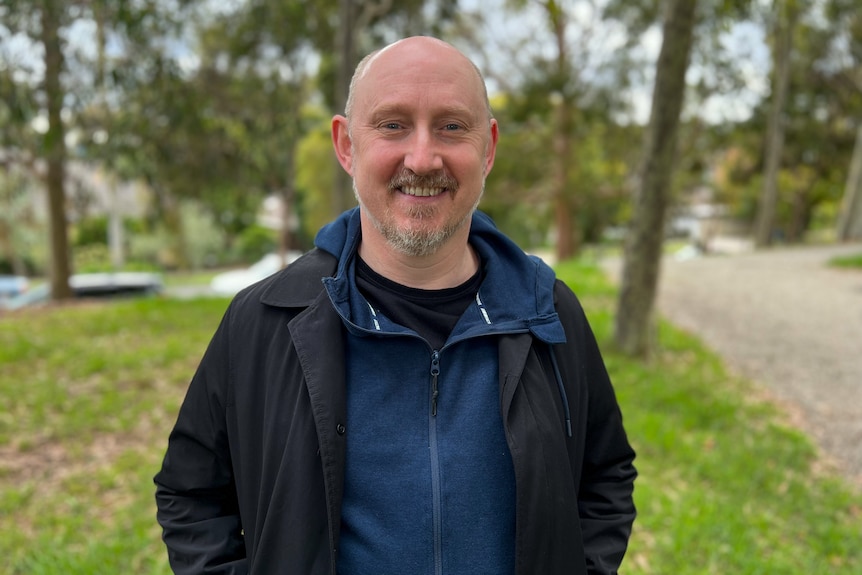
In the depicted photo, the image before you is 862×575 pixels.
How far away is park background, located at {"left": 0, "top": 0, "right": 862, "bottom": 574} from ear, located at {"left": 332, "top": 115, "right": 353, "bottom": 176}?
1374 millimetres

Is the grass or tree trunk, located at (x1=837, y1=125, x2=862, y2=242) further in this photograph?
tree trunk, located at (x1=837, y1=125, x2=862, y2=242)

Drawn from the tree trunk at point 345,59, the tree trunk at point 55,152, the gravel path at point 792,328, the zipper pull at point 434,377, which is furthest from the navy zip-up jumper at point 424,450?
the tree trunk at point 55,152

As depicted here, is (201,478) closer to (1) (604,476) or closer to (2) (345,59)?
(1) (604,476)

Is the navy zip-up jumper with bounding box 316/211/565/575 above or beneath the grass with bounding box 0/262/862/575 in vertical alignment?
above

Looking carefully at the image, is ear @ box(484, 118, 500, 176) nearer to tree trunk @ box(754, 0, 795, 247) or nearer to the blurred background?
the blurred background

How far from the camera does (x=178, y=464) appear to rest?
1.69 m

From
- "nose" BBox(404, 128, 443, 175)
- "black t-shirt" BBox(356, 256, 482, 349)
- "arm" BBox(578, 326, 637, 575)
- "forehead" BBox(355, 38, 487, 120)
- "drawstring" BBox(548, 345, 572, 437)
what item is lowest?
"arm" BBox(578, 326, 637, 575)

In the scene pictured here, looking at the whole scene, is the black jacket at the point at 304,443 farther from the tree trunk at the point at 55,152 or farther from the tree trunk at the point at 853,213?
the tree trunk at the point at 853,213

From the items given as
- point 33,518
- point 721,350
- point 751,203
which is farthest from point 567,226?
point 33,518

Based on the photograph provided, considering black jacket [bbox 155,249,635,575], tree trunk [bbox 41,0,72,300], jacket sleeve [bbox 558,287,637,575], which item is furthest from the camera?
tree trunk [bbox 41,0,72,300]

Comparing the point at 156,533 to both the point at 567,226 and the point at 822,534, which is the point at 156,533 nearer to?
the point at 822,534

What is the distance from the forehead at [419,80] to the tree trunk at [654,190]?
18.3 ft

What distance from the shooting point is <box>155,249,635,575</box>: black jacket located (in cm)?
152

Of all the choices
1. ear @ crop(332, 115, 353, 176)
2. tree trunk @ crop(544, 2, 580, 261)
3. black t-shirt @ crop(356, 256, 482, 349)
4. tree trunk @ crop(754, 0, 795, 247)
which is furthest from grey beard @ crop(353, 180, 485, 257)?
tree trunk @ crop(754, 0, 795, 247)
